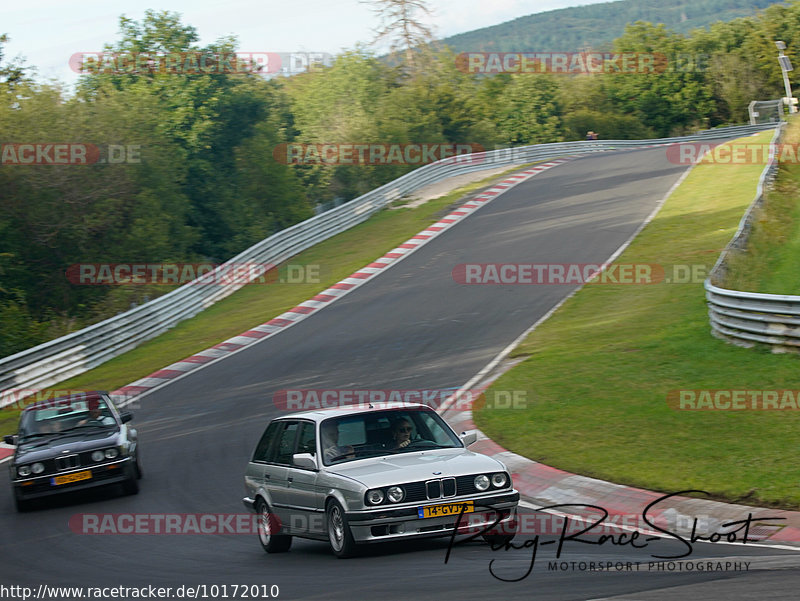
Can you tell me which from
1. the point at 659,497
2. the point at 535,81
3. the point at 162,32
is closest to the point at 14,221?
the point at 162,32

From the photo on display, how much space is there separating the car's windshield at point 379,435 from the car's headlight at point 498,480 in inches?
35.5

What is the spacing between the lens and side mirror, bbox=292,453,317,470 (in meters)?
8.92

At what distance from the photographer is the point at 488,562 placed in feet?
25.0

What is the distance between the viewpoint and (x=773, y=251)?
23.9m

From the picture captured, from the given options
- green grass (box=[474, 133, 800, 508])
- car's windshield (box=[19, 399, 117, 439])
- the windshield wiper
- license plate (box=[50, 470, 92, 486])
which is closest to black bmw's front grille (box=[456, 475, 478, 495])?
green grass (box=[474, 133, 800, 508])

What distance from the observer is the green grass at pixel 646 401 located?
10.5 meters

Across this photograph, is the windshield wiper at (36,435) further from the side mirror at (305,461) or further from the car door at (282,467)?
the side mirror at (305,461)

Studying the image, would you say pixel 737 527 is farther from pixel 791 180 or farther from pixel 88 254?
pixel 88 254

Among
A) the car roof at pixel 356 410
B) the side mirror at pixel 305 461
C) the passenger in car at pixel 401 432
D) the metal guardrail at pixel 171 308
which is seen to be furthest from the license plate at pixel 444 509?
the metal guardrail at pixel 171 308

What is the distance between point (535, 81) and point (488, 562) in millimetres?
69240

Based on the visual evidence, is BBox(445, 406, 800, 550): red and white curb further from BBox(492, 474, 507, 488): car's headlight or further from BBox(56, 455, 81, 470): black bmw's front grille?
BBox(56, 455, 81, 470): black bmw's front grille

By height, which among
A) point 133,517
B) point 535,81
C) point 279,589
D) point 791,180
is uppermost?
point 535,81

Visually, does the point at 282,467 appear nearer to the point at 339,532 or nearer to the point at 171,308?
the point at 339,532

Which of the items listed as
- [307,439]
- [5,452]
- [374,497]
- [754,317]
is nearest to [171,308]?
[5,452]
